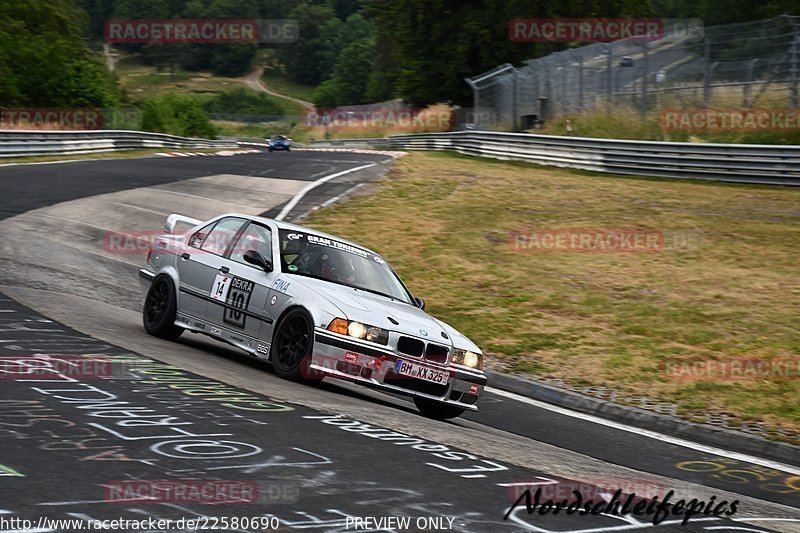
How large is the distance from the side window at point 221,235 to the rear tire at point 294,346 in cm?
167

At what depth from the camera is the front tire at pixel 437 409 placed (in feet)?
30.3

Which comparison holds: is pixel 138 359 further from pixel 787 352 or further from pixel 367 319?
pixel 787 352

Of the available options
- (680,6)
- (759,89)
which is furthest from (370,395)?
(680,6)

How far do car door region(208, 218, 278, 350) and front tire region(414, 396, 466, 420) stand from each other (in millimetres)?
1610

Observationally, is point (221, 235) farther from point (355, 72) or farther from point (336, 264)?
point (355, 72)

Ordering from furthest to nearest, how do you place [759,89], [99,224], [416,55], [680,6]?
[680,6] < [416,55] < [759,89] < [99,224]

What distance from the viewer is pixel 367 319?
8.83 metres

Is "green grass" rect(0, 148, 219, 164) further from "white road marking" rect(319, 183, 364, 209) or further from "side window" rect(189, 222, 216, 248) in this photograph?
"side window" rect(189, 222, 216, 248)

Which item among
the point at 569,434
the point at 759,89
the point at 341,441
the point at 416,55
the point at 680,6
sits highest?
the point at 680,6

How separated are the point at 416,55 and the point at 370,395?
47.8m

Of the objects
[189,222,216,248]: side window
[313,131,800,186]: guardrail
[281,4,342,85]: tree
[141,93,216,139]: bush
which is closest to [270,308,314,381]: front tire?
[189,222,216,248]: side window

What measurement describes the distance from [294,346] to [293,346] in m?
0.02

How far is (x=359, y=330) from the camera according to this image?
28.5 feet

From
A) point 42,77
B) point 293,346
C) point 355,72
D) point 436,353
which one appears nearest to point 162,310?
point 293,346
